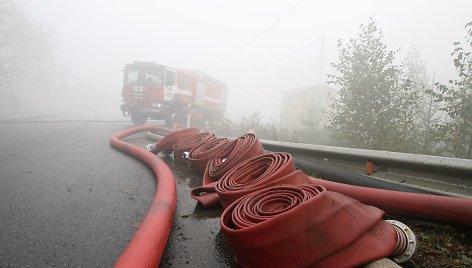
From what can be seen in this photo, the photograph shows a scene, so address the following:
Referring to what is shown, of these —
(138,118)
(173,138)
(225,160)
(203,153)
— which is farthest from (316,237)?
(138,118)

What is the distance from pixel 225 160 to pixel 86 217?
1477 mm

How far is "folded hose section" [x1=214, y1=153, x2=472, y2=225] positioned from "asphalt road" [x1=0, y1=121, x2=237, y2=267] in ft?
1.11

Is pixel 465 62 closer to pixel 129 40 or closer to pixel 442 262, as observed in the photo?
pixel 442 262

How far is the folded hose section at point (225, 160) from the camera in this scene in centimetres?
292

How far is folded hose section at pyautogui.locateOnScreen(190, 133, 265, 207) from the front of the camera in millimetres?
2918

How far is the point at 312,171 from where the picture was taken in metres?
3.68

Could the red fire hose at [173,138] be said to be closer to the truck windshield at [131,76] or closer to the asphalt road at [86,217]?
the asphalt road at [86,217]

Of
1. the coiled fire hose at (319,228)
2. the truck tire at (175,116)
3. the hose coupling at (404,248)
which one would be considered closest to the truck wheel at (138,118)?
the truck tire at (175,116)

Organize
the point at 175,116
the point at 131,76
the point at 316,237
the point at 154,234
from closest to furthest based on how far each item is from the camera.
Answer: the point at 316,237, the point at 154,234, the point at 131,76, the point at 175,116

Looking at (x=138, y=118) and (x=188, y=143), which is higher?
(x=138, y=118)

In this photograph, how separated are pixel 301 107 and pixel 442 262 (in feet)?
108

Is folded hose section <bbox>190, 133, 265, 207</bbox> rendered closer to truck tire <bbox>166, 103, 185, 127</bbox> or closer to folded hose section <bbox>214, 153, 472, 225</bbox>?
folded hose section <bbox>214, 153, 472, 225</bbox>

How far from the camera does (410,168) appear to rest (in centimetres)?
274

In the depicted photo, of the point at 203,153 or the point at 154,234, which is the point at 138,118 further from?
the point at 154,234
